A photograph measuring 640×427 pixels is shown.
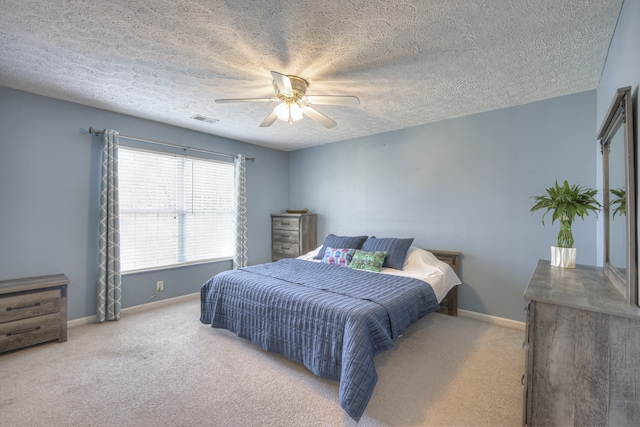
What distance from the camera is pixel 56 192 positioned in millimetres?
3109

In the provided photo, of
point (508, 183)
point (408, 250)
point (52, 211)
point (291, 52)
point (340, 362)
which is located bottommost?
point (340, 362)

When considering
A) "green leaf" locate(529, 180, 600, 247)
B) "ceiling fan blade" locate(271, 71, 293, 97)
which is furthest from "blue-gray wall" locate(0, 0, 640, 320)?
"ceiling fan blade" locate(271, 71, 293, 97)

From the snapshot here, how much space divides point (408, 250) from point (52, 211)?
4.10 meters

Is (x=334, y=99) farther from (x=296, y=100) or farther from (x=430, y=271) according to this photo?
(x=430, y=271)

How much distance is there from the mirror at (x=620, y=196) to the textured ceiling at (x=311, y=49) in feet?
2.05

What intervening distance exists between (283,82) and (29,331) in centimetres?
323

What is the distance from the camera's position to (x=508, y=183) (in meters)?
3.28

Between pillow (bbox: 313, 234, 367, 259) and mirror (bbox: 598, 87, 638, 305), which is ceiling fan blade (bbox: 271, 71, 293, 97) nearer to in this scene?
mirror (bbox: 598, 87, 638, 305)

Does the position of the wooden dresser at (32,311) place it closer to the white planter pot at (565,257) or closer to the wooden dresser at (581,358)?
the wooden dresser at (581,358)

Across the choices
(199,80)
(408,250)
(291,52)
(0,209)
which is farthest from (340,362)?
(0,209)

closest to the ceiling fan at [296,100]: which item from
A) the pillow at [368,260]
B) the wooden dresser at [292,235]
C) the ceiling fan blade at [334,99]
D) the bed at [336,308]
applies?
the ceiling fan blade at [334,99]

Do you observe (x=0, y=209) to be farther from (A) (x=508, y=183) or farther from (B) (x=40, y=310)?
(A) (x=508, y=183)

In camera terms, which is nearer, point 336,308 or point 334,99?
point 336,308

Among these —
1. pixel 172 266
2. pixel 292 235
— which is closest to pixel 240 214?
pixel 292 235
